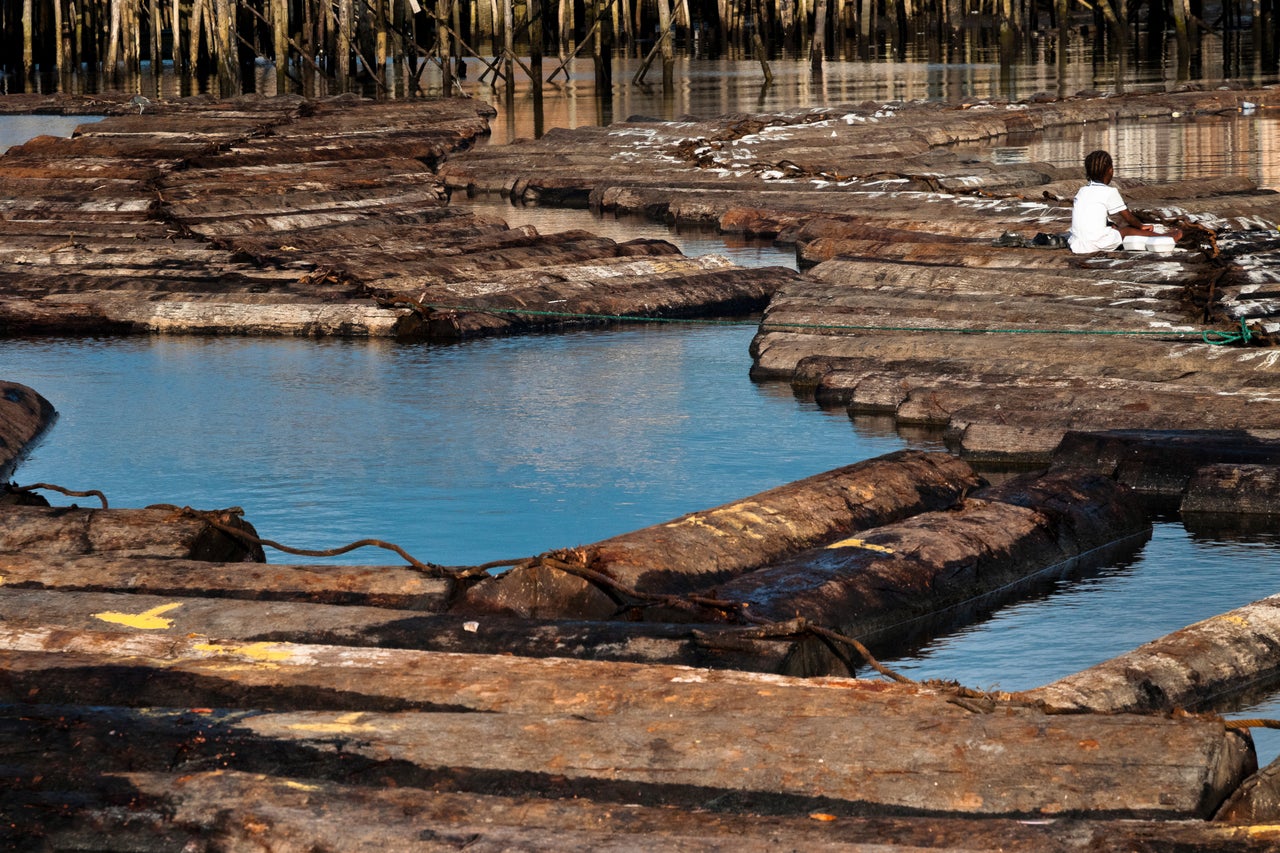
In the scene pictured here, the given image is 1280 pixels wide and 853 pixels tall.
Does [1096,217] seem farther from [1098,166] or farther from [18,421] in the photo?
[18,421]

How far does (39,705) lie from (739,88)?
32965 millimetres

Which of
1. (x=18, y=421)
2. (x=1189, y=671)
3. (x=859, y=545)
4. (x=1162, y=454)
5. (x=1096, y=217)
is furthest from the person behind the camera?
(x=1096, y=217)

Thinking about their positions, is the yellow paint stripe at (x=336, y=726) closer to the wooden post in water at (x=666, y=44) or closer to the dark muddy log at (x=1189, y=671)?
the dark muddy log at (x=1189, y=671)

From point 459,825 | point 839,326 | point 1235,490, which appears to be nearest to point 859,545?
point 1235,490

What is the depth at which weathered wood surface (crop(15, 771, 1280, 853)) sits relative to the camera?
388cm

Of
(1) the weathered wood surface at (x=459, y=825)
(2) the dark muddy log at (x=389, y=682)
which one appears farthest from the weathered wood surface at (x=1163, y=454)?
(1) the weathered wood surface at (x=459, y=825)

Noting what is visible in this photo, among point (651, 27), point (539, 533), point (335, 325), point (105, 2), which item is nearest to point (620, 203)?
point (335, 325)

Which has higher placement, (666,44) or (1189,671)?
(666,44)

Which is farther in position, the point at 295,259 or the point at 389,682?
the point at 295,259

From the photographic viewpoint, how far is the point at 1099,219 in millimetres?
12547

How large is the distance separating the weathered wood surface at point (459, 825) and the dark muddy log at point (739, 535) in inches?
77.7

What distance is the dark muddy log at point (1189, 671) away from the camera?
5492 mm

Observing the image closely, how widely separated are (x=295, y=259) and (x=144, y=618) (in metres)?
9.34

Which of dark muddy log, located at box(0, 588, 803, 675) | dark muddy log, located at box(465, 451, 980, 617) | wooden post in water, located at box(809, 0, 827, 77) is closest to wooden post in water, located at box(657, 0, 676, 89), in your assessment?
wooden post in water, located at box(809, 0, 827, 77)
